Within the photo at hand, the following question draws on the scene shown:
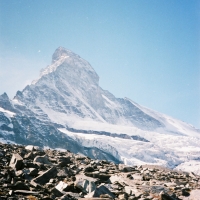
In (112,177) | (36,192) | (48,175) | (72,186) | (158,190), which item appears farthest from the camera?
(112,177)

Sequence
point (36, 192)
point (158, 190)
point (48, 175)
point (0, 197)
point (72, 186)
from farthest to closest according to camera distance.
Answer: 1. point (158, 190)
2. point (48, 175)
3. point (72, 186)
4. point (36, 192)
5. point (0, 197)

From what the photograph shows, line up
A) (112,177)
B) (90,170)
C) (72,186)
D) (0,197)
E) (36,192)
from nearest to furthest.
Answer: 1. (0,197)
2. (36,192)
3. (72,186)
4. (112,177)
5. (90,170)

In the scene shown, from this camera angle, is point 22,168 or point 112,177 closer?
point 22,168

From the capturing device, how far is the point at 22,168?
15.0 meters

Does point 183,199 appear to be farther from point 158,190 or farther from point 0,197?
point 0,197

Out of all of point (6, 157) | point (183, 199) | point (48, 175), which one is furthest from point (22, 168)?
point (183, 199)

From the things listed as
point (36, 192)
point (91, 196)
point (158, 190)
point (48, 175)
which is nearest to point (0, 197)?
point (36, 192)

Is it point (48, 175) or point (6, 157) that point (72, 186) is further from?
point (6, 157)

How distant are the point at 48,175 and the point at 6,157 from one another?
6.41 metres

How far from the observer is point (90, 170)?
58.2 feet

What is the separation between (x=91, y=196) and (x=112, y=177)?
6.31 meters

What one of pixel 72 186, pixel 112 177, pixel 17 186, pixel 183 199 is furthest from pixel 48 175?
pixel 183 199

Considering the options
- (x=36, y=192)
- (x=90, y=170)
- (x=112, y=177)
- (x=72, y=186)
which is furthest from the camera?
(x=90, y=170)

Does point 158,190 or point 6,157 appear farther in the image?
point 6,157
